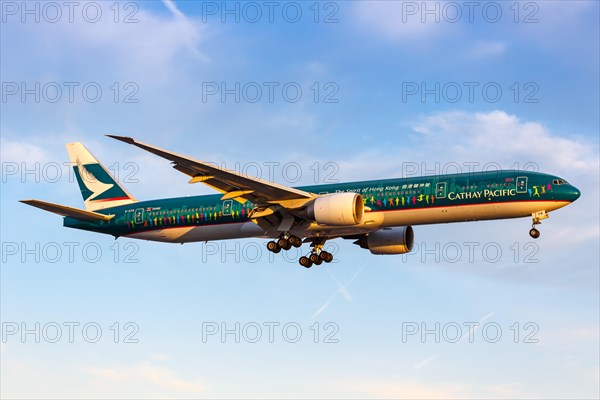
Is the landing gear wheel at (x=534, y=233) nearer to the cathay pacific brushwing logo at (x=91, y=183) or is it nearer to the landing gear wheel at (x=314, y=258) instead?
the landing gear wheel at (x=314, y=258)

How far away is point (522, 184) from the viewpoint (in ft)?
156

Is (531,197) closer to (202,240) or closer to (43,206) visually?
(202,240)

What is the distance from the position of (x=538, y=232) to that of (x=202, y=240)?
19365 millimetres

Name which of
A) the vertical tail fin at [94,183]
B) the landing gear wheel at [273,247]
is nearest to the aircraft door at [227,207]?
the landing gear wheel at [273,247]

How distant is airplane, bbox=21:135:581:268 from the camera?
47281 mm

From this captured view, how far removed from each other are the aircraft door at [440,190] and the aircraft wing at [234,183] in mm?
6553

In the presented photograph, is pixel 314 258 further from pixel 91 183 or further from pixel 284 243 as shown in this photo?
pixel 91 183

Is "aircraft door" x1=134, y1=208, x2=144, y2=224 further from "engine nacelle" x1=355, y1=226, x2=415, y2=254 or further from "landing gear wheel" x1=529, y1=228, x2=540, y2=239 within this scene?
"landing gear wheel" x1=529, y1=228, x2=540, y2=239

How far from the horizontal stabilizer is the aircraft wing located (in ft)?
32.5

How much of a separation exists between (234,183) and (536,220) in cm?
1544

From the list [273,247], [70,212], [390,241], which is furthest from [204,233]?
[390,241]

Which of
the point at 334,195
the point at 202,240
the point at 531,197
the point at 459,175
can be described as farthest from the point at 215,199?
the point at 531,197

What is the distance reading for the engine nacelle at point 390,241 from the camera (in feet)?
182

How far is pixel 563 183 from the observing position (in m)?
47.5
